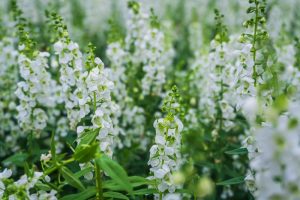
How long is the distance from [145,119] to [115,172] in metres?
2.70

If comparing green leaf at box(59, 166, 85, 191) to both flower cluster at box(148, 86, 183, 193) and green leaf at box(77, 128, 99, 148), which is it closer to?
green leaf at box(77, 128, 99, 148)

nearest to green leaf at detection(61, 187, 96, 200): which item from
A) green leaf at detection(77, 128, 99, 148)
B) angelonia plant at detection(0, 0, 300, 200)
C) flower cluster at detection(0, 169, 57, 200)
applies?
angelonia plant at detection(0, 0, 300, 200)

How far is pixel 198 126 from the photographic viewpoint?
502 cm

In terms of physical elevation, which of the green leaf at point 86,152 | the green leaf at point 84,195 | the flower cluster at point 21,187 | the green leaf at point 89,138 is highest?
the green leaf at point 89,138

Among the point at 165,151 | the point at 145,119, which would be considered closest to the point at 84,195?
the point at 165,151

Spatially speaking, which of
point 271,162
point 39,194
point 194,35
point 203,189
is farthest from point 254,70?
point 194,35

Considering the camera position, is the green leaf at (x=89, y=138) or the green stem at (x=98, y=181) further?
the green stem at (x=98, y=181)

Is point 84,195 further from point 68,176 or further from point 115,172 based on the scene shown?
point 115,172

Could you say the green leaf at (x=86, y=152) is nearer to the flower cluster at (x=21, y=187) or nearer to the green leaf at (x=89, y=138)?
the green leaf at (x=89, y=138)

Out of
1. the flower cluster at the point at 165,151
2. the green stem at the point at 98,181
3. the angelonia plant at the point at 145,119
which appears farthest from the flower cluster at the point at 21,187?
the flower cluster at the point at 165,151

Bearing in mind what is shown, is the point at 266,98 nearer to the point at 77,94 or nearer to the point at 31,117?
the point at 77,94

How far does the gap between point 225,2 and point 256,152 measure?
23.4 ft

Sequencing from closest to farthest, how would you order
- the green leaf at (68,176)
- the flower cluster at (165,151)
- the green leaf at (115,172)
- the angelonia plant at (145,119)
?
the green leaf at (115,172)
the angelonia plant at (145,119)
the green leaf at (68,176)
the flower cluster at (165,151)

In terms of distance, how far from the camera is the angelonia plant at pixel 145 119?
272cm
